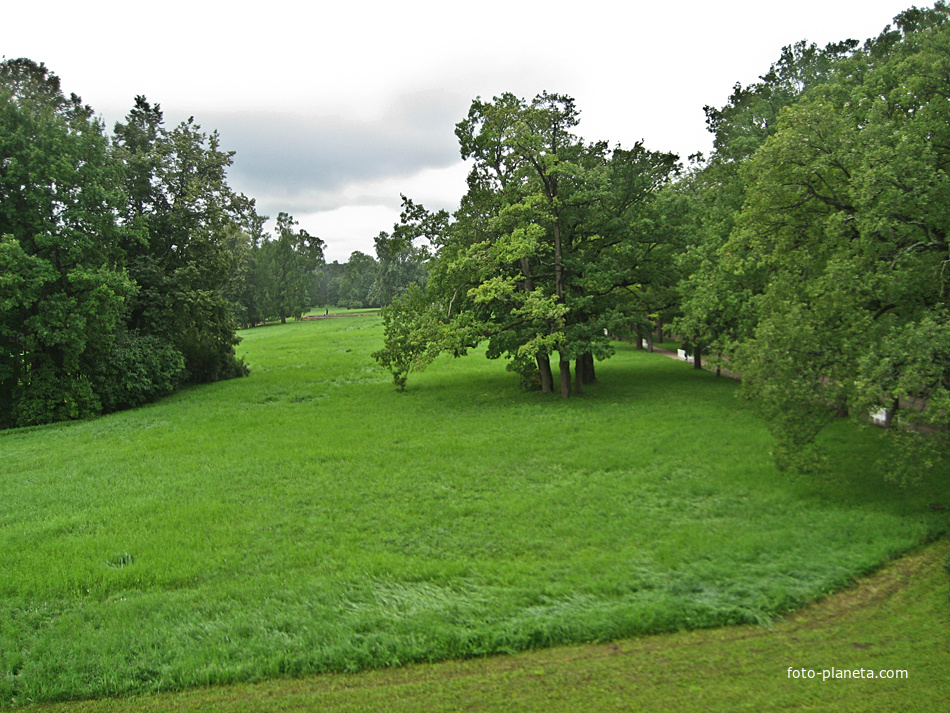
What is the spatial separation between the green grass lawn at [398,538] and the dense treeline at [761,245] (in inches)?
101

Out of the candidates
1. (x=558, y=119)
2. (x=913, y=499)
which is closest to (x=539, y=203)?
(x=558, y=119)

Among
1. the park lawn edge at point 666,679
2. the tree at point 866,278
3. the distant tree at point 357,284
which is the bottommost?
the park lawn edge at point 666,679

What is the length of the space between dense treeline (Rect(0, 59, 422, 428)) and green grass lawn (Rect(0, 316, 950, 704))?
4.02 m

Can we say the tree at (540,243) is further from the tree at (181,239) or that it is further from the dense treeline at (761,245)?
the tree at (181,239)

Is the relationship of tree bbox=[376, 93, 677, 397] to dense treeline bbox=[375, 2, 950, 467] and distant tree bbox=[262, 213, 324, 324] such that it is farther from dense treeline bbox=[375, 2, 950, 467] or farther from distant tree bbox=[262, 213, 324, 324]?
distant tree bbox=[262, 213, 324, 324]

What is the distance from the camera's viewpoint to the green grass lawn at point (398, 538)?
7.67 metres

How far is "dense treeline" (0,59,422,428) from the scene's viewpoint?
22734mm

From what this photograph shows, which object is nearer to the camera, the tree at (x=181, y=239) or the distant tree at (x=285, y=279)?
the tree at (x=181, y=239)

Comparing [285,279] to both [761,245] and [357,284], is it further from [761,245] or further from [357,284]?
[761,245]

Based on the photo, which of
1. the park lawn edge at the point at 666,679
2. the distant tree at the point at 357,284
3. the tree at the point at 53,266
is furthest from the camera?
the distant tree at the point at 357,284

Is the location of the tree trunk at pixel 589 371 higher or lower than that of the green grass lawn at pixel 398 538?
higher

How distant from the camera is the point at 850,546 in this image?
1034cm

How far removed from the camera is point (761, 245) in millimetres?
16547

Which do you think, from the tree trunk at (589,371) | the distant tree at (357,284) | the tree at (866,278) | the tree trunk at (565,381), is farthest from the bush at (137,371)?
the distant tree at (357,284)
